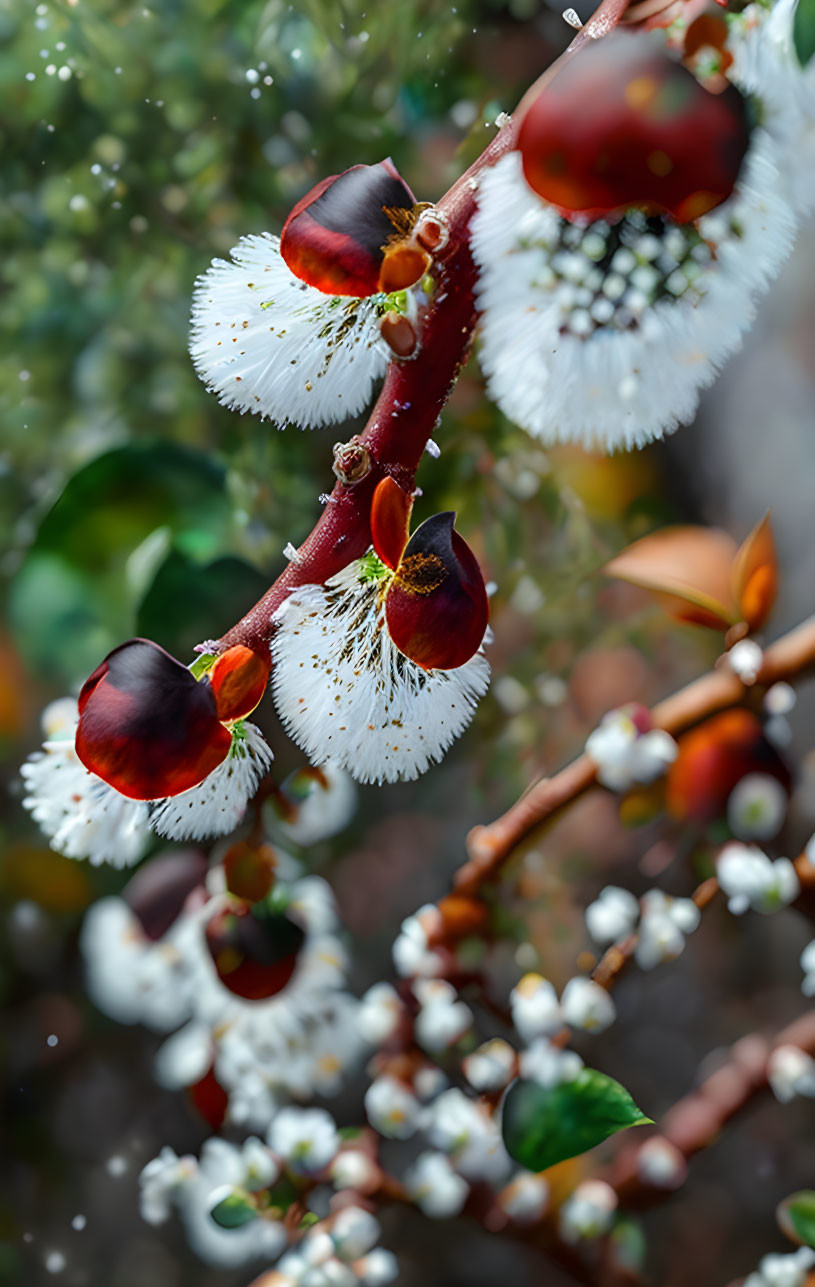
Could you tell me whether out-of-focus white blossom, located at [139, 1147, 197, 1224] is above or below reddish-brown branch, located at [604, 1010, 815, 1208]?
below

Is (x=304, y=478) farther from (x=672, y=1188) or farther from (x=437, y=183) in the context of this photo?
(x=672, y=1188)

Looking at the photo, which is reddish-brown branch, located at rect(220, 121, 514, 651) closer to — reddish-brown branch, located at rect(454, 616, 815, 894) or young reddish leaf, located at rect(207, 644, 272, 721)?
young reddish leaf, located at rect(207, 644, 272, 721)

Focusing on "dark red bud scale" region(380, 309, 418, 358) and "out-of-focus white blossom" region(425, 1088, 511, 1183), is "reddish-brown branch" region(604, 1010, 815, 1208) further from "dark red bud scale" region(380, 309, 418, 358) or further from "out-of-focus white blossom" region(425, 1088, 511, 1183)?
"dark red bud scale" region(380, 309, 418, 358)

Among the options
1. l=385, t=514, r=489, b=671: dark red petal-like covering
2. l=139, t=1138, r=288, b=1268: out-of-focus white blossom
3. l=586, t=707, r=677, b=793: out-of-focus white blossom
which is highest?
l=385, t=514, r=489, b=671: dark red petal-like covering

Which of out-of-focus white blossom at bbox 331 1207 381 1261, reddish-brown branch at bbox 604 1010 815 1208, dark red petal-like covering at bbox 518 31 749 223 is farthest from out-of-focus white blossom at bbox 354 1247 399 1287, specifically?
dark red petal-like covering at bbox 518 31 749 223

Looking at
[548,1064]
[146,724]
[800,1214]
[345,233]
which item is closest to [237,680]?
[146,724]

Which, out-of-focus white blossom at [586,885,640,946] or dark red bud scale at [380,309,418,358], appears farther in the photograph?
out-of-focus white blossom at [586,885,640,946]

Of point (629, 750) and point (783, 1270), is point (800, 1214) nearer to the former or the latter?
point (783, 1270)
